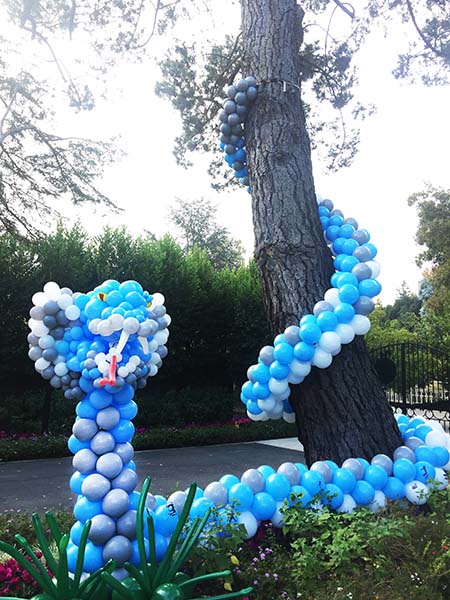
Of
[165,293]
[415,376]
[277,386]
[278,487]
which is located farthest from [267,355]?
[415,376]

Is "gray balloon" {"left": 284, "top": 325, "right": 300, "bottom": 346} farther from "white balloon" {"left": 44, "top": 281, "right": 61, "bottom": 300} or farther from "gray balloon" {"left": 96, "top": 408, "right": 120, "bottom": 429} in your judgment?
"white balloon" {"left": 44, "top": 281, "right": 61, "bottom": 300}

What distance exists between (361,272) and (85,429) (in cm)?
206

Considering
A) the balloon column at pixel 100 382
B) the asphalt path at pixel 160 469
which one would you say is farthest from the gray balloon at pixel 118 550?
the asphalt path at pixel 160 469

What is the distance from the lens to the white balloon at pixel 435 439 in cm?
355

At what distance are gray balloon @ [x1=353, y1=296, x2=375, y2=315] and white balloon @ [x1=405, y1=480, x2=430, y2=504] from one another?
1162mm

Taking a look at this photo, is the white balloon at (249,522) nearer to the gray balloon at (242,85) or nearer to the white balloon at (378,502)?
the white balloon at (378,502)

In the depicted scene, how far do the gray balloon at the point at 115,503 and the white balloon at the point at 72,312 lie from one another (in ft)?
3.35

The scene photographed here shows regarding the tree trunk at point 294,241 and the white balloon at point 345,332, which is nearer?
the white balloon at point 345,332

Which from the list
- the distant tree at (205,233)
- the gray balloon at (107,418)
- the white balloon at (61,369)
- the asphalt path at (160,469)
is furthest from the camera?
the distant tree at (205,233)

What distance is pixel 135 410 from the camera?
2.95m

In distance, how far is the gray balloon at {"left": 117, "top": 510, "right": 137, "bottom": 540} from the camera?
2662mm

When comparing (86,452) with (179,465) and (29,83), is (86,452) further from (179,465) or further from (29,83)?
(29,83)

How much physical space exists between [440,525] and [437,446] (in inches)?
40.6

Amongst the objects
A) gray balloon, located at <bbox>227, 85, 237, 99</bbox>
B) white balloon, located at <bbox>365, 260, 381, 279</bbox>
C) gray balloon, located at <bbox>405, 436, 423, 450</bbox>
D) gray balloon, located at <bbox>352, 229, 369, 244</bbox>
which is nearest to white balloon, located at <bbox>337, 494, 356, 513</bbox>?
gray balloon, located at <bbox>405, 436, 423, 450</bbox>
